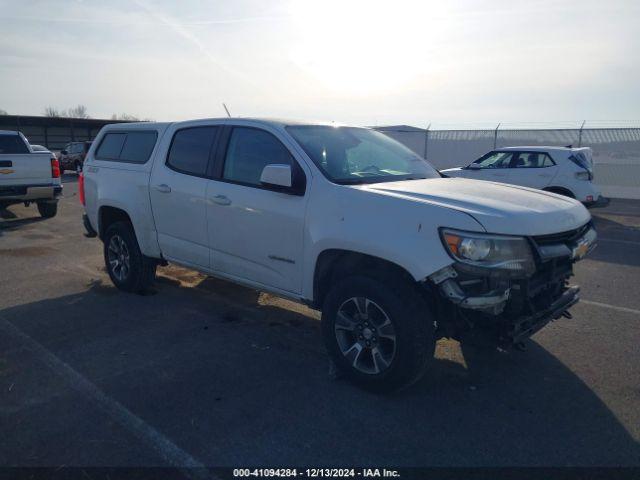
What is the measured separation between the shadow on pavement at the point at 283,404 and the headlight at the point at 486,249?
1.06 m

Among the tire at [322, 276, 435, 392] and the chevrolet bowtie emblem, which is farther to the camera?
the chevrolet bowtie emblem

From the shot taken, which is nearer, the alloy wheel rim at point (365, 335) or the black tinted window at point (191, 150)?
the alloy wheel rim at point (365, 335)

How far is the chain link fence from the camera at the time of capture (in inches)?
687

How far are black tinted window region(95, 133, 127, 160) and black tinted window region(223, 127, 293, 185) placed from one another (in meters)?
2.16

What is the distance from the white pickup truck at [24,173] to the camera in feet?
35.5

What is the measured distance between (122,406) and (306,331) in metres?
1.91

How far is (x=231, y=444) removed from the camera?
10.3 feet

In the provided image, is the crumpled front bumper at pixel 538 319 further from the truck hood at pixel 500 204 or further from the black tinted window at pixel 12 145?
the black tinted window at pixel 12 145

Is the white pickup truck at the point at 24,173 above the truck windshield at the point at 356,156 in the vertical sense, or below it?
below

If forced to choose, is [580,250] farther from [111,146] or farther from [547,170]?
[547,170]

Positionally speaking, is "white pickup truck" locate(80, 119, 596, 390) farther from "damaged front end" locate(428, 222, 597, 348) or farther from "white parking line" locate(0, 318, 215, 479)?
"white parking line" locate(0, 318, 215, 479)

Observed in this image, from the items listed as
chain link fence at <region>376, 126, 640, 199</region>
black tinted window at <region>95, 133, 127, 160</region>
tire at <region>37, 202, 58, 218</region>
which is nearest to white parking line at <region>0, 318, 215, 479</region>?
black tinted window at <region>95, 133, 127, 160</region>

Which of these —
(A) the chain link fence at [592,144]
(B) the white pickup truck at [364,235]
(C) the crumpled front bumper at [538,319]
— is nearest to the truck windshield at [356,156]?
(B) the white pickup truck at [364,235]

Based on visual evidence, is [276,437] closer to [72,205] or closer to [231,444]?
[231,444]
